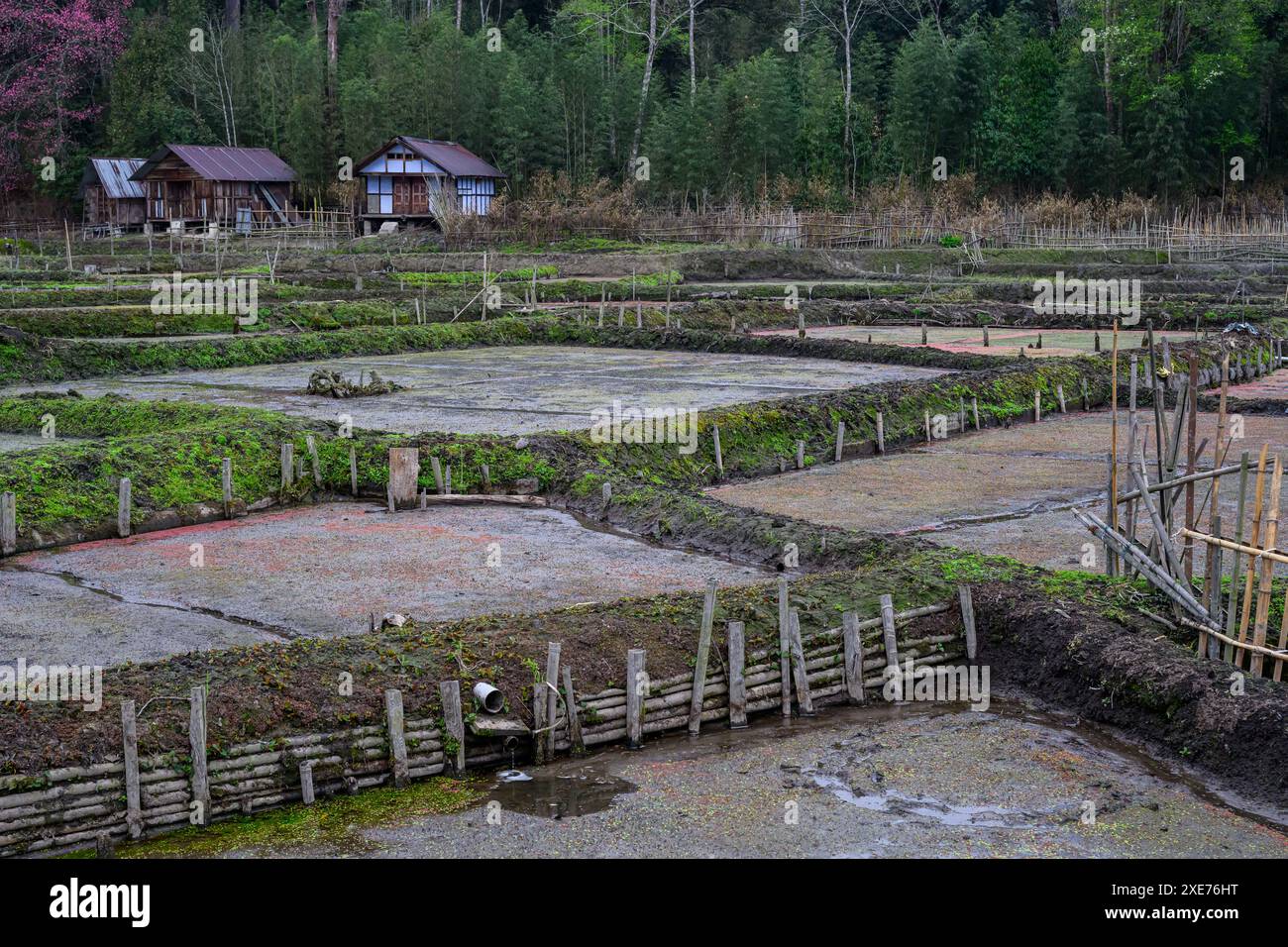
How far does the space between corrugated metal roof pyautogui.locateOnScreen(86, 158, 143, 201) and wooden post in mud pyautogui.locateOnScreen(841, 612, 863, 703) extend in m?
52.3

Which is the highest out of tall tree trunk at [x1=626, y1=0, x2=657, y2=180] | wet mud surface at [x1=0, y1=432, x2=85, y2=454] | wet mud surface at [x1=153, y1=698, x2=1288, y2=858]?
tall tree trunk at [x1=626, y1=0, x2=657, y2=180]

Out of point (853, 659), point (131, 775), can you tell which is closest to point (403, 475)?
point (853, 659)

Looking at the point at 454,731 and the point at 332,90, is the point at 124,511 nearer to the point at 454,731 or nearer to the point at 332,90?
the point at 454,731

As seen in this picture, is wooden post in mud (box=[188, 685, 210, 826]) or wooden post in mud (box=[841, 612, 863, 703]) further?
wooden post in mud (box=[841, 612, 863, 703])

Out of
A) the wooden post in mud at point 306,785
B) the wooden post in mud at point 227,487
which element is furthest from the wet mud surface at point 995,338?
the wooden post in mud at point 306,785

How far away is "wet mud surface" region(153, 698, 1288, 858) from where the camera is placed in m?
7.98

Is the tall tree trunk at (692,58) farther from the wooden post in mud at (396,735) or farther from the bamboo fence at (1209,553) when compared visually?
the wooden post in mud at (396,735)

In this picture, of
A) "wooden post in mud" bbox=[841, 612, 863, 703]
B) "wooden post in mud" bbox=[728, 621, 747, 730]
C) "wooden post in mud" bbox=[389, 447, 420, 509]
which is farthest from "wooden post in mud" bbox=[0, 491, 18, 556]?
"wooden post in mud" bbox=[841, 612, 863, 703]

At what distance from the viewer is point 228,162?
2197 inches

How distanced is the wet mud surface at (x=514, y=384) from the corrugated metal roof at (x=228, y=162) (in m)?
27.0

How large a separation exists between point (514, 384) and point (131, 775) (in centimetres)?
1811

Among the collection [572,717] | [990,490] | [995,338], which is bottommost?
[572,717]

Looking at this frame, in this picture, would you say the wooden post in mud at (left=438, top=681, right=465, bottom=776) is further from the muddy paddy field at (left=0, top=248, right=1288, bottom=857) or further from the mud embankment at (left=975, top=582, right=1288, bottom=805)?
the mud embankment at (left=975, top=582, right=1288, bottom=805)

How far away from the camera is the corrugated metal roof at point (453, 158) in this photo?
54.1 m
